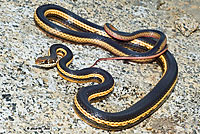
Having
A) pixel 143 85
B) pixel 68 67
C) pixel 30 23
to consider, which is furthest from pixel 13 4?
pixel 143 85

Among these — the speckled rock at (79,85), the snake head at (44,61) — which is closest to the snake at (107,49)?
the snake head at (44,61)

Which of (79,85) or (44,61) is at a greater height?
(44,61)

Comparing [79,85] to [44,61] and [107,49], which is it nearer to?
[44,61]

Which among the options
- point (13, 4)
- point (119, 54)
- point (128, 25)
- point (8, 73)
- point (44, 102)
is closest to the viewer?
point (44, 102)

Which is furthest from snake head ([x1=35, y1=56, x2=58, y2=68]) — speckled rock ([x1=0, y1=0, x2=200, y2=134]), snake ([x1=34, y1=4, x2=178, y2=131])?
speckled rock ([x1=0, y1=0, x2=200, y2=134])

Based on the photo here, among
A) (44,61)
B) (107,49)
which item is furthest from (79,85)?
(107,49)

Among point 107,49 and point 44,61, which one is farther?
point 107,49

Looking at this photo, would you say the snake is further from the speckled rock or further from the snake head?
the speckled rock

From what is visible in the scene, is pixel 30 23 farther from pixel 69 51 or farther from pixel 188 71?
pixel 188 71
